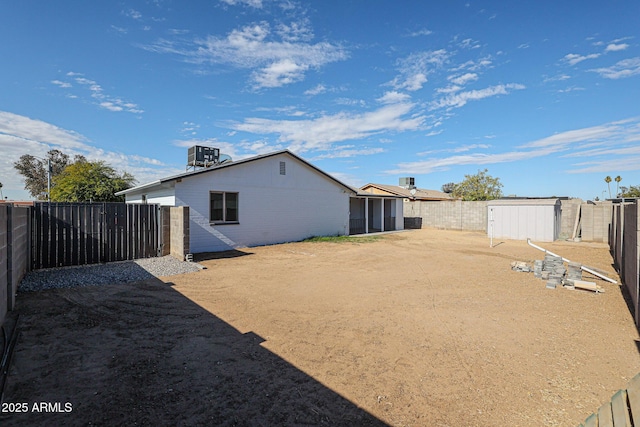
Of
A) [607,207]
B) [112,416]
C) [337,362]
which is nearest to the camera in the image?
[112,416]

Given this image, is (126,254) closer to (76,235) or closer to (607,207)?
(76,235)

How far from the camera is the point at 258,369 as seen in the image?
3.53 meters

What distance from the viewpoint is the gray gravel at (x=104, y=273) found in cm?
680

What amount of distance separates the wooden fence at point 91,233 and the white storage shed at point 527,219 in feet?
53.2

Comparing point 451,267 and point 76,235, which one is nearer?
point 76,235

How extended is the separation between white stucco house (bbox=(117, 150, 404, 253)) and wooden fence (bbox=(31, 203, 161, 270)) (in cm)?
204

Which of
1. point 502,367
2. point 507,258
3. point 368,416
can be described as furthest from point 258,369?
point 507,258

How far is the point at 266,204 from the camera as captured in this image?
14617 millimetres

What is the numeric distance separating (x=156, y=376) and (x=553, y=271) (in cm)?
903

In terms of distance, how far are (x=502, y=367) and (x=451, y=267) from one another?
631 centimetres

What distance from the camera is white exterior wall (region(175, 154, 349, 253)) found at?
40.2 feet

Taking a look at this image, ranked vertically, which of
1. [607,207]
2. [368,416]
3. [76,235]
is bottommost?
[368,416]

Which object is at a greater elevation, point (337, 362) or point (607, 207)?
point (607, 207)

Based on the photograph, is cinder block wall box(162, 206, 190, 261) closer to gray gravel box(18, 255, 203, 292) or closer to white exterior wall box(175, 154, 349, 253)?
gray gravel box(18, 255, 203, 292)
